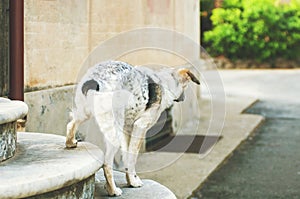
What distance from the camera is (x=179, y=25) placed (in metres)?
8.41

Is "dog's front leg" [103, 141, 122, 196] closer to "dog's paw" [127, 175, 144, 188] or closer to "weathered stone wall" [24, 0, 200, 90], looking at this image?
"dog's paw" [127, 175, 144, 188]

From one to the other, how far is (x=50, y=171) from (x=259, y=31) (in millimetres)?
18094

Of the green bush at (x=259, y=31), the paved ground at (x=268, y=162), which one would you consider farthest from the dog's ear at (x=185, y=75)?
the green bush at (x=259, y=31)

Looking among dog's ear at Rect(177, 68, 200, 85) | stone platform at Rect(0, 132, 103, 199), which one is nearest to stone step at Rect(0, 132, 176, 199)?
stone platform at Rect(0, 132, 103, 199)

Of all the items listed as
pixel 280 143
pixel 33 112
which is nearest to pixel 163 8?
pixel 280 143

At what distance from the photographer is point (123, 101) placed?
3035 mm

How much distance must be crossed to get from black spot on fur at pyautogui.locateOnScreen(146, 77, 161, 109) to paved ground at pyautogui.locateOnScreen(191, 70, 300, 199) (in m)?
2.25

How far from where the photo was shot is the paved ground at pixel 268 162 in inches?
213

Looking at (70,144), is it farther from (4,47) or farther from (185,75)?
(4,47)

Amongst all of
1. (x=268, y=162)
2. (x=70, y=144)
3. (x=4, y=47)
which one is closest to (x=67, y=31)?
(x=4, y=47)

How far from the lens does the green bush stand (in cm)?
2017

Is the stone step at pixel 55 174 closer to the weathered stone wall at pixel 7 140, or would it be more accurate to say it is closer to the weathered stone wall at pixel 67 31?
the weathered stone wall at pixel 7 140

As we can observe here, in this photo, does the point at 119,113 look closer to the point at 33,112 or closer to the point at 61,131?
the point at 33,112

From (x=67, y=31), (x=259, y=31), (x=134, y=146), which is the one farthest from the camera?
(x=259, y=31)
